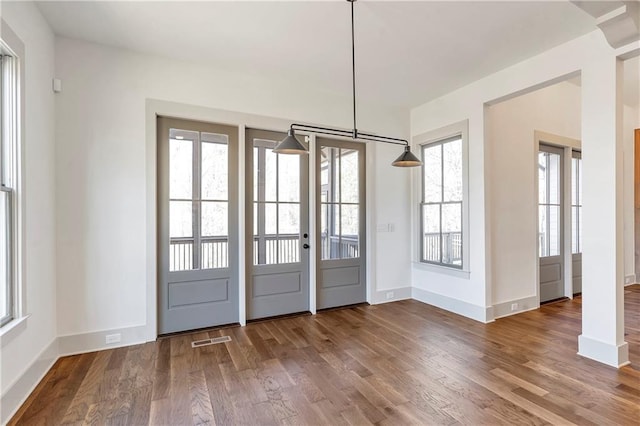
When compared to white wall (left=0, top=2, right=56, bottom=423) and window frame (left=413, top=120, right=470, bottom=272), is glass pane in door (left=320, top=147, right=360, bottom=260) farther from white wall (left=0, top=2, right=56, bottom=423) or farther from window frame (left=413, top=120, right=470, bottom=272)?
white wall (left=0, top=2, right=56, bottom=423)

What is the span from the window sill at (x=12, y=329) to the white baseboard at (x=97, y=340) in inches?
Result: 31.2

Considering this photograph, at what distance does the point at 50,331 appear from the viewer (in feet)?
9.28

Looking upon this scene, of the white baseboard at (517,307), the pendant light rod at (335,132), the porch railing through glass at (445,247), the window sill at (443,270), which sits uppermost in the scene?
the pendant light rod at (335,132)

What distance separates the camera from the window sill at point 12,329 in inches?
80.2

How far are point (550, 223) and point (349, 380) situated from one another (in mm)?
4162

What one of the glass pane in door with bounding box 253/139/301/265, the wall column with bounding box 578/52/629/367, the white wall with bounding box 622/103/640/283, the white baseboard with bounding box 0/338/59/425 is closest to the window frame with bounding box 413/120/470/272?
Result: the wall column with bounding box 578/52/629/367

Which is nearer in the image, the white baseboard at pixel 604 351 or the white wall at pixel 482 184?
the white baseboard at pixel 604 351

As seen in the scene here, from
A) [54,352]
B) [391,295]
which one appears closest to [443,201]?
[391,295]

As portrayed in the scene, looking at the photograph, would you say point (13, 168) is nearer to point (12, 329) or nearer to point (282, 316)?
point (12, 329)

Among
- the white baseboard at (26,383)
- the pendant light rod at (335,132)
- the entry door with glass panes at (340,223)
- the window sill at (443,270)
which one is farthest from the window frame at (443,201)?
the white baseboard at (26,383)

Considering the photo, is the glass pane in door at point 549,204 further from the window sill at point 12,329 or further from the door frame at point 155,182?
the window sill at point 12,329

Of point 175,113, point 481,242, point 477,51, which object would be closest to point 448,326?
point 481,242

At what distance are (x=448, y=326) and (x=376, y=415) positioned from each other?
2046 millimetres

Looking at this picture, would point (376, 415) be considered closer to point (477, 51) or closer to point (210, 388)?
point (210, 388)
